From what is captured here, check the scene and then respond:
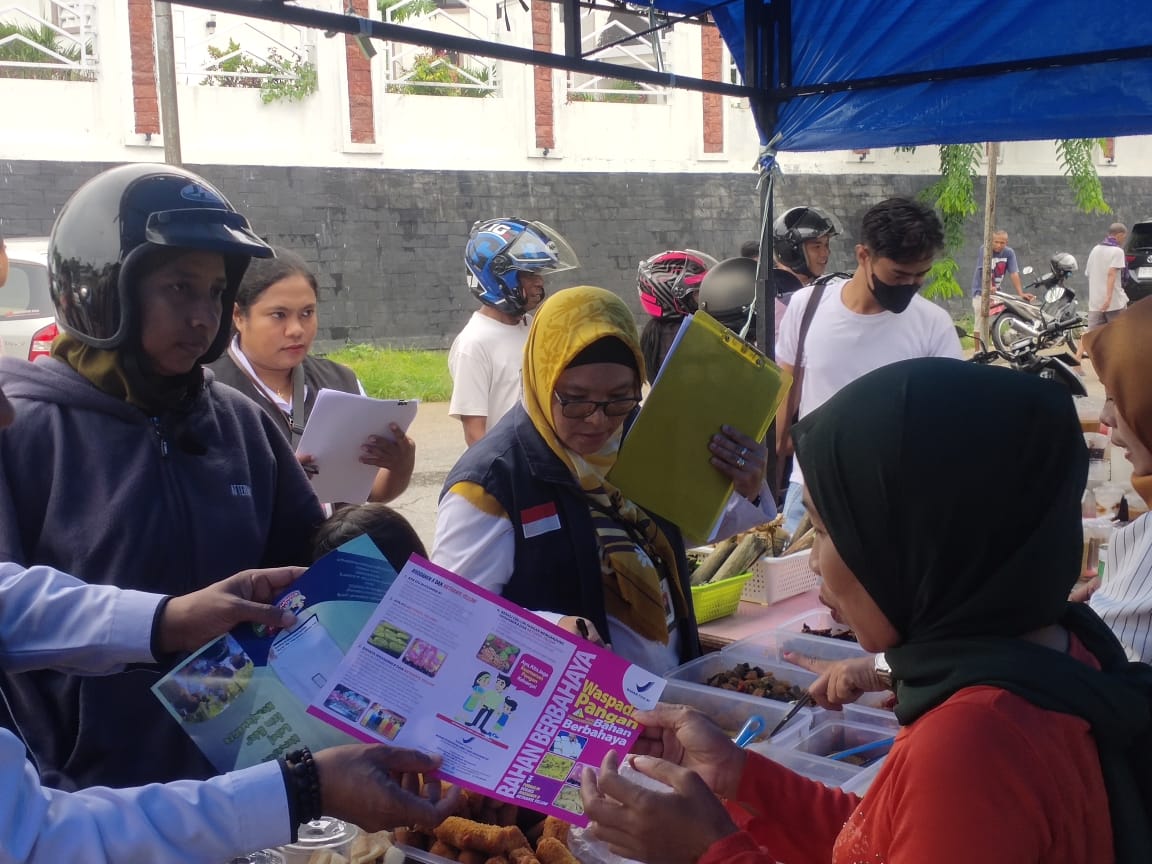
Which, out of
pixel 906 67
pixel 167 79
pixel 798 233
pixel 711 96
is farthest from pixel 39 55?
pixel 906 67

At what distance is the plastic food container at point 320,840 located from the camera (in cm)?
177

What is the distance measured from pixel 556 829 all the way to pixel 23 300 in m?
7.76

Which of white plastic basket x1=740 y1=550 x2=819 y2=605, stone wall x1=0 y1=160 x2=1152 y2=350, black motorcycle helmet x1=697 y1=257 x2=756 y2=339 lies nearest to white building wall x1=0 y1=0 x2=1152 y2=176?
stone wall x1=0 y1=160 x2=1152 y2=350

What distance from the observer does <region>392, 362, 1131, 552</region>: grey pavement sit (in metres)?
7.62

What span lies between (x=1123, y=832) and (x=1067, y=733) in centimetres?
12

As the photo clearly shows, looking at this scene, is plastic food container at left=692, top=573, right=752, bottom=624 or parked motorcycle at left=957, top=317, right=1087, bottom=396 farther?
parked motorcycle at left=957, top=317, right=1087, bottom=396

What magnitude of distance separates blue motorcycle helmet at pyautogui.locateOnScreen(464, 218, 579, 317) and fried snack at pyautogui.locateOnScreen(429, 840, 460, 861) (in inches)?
112

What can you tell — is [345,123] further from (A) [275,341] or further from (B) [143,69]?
(A) [275,341]

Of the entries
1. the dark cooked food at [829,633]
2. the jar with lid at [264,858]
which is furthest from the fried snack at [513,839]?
the dark cooked food at [829,633]

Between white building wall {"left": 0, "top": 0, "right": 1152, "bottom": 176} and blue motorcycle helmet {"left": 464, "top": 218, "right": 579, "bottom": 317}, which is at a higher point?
white building wall {"left": 0, "top": 0, "right": 1152, "bottom": 176}

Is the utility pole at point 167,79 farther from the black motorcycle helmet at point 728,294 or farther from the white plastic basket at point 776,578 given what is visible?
the white plastic basket at point 776,578

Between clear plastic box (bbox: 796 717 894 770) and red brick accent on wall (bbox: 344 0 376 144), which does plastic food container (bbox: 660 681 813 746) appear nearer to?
clear plastic box (bbox: 796 717 894 770)

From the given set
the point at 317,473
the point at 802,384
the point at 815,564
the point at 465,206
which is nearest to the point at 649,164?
the point at 465,206

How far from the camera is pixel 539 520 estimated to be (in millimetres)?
2277
